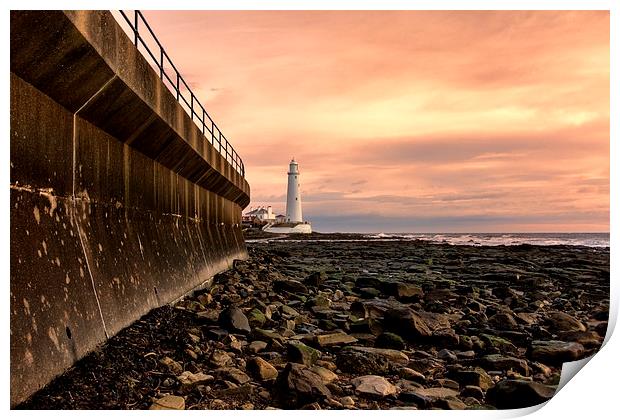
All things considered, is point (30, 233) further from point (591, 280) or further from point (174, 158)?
point (591, 280)

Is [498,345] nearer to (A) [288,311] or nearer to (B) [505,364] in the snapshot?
(B) [505,364]

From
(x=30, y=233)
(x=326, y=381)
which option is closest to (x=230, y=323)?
(x=326, y=381)

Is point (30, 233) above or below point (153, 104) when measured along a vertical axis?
below

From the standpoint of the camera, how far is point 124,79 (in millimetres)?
5039

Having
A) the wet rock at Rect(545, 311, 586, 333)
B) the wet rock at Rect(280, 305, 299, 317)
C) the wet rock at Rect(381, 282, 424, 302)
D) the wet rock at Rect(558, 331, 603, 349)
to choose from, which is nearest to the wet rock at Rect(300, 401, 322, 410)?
the wet rock at Rect(280, 305, 299, 317)

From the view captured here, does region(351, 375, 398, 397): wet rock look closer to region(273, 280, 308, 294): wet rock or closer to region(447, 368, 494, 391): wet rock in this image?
region(447, 368, 494, 391): wet rock

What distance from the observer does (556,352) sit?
6.13 meters

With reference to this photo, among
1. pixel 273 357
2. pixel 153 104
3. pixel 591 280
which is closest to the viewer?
pixel 273 357

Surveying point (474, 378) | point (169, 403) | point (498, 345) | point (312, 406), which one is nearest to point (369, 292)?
point (498, 345)

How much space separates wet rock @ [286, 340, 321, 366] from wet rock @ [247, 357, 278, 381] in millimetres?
439

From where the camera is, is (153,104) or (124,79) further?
(153,104)

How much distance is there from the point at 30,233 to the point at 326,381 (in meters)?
2.65

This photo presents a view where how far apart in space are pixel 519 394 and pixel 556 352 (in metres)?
2.02

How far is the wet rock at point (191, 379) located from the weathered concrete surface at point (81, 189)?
75cm
